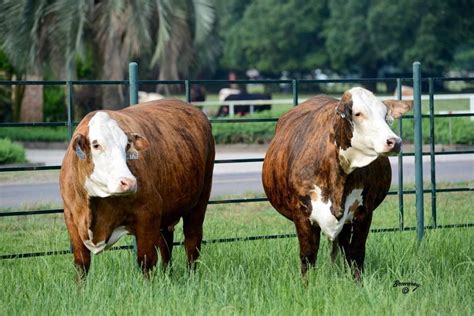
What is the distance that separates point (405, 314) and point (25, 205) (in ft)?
26.6

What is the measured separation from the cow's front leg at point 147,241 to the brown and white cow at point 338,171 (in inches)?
42.1

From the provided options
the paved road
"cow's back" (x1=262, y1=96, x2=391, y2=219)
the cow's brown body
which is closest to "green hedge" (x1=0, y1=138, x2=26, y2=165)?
the paved road

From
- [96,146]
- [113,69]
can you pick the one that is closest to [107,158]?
[96,146]

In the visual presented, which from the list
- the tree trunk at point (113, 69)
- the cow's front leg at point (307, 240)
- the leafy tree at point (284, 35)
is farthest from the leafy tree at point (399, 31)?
the cow's front leg at point (307, 240)

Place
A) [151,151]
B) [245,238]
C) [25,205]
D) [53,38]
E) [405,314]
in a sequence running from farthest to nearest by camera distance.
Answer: [53,38]
[25,205]
[245,238]
[151,151]
[405,314]

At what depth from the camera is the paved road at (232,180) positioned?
15859mm

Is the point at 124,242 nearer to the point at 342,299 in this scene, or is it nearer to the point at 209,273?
the point at 209,273

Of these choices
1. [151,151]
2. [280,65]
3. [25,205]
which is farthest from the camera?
[280,65]

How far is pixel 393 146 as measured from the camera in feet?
24.9

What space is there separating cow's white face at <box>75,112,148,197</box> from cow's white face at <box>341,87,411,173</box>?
1516 mm

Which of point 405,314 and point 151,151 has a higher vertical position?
point 151,151

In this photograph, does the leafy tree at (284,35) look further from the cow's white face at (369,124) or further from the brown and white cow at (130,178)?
the cow's white face at (369,124)

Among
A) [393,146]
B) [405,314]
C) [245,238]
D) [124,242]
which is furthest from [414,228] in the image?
[405,314]

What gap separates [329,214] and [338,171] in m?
0.30
